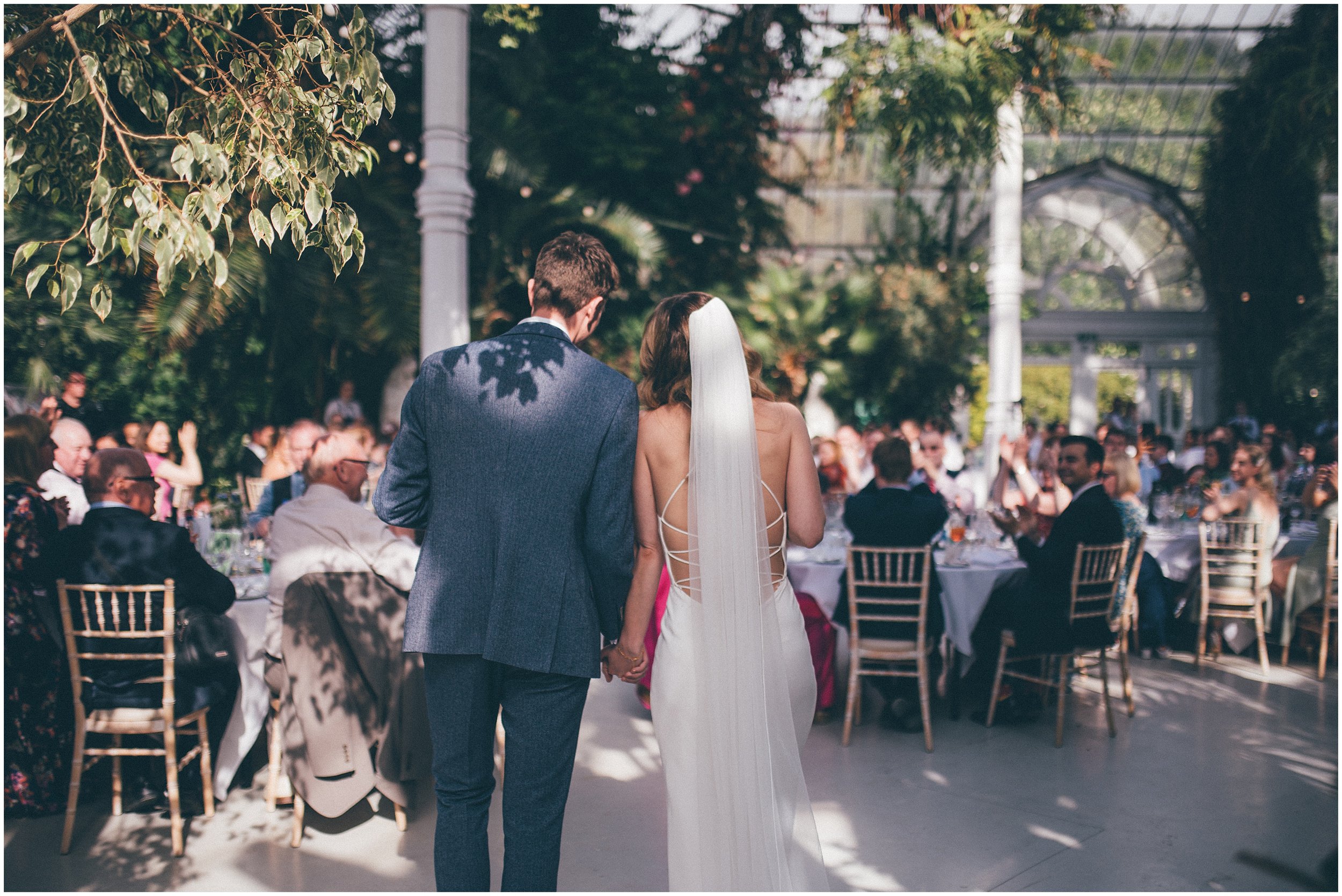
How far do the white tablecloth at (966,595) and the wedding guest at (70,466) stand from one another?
14.9 ft

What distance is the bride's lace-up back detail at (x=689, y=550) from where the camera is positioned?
2.65 m

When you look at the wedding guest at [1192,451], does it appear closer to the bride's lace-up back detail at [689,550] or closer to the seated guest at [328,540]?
the bride's lace-up back detail at [689,550]

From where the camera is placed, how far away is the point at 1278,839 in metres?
3.49

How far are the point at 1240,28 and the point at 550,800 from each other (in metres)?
18.1

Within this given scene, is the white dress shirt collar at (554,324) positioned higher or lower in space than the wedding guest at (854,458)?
higher

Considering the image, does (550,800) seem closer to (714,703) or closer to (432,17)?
(714,703)

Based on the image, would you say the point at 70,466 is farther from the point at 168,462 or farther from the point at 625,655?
the point at 625,655

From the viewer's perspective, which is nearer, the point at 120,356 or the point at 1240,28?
the point at 120,356

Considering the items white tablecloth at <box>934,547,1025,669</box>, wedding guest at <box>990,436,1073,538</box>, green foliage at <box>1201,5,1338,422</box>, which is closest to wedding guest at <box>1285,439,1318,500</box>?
wedding guest at <box>990,436,1073,538</box>

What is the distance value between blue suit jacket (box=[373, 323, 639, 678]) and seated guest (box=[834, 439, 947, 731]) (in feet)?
8.96

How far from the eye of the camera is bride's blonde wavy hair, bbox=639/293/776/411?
2.62 metres

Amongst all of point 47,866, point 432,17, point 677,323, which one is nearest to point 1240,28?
point 432,17

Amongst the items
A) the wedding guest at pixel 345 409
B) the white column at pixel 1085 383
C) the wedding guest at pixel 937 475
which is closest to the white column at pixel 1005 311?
the wedding guest at pixel 937 475

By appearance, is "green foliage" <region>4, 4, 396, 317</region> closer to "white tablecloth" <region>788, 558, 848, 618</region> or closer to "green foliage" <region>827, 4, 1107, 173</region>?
"white tablecloth" <region>788, 558, 848, 618</region>
